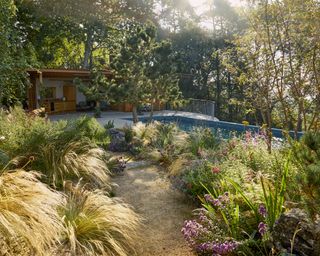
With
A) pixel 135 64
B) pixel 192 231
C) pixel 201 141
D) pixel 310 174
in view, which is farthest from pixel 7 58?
pixel 310 174

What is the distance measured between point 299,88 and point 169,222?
2.89 m

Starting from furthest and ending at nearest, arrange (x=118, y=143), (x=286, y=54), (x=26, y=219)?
(x=118, y=143) → (x=286, y=54) → (x=26, y=219)

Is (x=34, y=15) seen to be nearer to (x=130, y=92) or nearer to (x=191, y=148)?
(x=130, y=92)

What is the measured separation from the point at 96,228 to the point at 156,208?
54.3 inches

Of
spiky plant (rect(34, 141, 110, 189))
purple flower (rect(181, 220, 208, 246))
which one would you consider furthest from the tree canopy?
spiky plant (rect(34, 141, 110, 189))

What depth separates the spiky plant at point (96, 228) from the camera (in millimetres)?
2502

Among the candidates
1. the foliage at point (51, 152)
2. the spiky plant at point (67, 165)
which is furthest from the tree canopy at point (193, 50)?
the spiky plant at point (67, 165)

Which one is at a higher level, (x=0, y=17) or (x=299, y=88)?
(x=0, y=17)

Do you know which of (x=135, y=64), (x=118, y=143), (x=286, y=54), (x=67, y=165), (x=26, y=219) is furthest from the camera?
(x=135, y=64)

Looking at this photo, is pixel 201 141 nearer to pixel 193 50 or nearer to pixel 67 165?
A: pixel 67 165

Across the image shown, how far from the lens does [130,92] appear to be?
9828mm

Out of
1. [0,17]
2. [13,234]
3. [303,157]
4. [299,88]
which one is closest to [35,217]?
[13,234]

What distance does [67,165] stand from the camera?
161 inches

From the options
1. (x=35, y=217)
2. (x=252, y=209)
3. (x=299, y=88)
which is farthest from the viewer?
(x=299, y=88)
